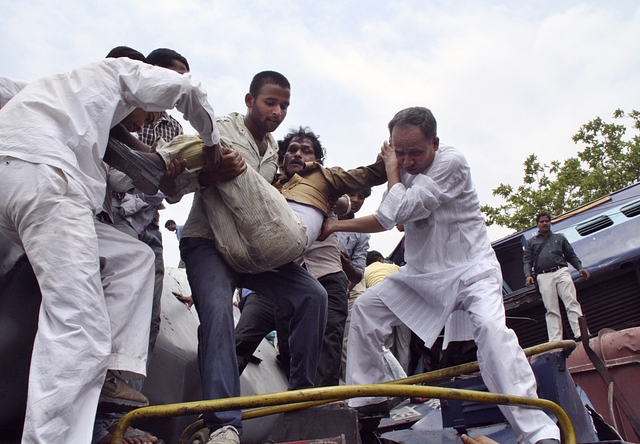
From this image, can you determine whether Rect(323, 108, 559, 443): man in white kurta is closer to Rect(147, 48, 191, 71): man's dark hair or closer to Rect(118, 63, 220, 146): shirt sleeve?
Rect(118, 63, 220, 146): shirt sleeve

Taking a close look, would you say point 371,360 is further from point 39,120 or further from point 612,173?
point 612,173

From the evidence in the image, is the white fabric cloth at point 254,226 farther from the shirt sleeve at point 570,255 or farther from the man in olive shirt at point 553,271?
the shirt sleeve at point 570,255

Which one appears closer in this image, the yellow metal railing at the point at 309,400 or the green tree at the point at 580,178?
the yellow metal railing at the point at 309,400

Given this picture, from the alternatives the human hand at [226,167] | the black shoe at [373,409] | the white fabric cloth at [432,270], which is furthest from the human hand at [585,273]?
the human hand at [226,167]

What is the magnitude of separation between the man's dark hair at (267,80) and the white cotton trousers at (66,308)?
4.50ft

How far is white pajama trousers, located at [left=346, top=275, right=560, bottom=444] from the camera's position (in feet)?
7.28

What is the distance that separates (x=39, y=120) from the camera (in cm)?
175

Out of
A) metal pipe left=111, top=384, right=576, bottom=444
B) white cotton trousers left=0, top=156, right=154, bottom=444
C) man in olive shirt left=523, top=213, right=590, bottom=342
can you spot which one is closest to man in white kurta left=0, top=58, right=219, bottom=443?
white cotton trousers left=0, top=156, right=154, bottom=444

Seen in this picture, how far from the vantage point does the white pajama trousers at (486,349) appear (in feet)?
7.28

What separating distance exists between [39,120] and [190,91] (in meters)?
0.55

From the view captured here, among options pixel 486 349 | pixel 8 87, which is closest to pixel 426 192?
pixel 486 349

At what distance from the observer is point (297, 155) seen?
3.55 m

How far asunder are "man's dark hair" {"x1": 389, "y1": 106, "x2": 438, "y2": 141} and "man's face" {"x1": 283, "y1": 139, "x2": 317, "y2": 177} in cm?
77

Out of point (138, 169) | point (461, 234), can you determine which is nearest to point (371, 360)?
point (461, 234)
